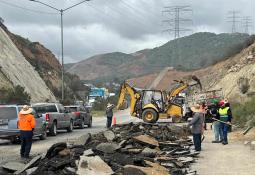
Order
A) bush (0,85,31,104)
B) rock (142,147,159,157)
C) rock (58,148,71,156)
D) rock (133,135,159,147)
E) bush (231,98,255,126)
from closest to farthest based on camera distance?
1. rock (58,148,71,156)
2. rock (142,147,159,157)
3. rock (133,135,159,147)
4. bush (231,98,255,126)
5. bush (0,85,31,104)

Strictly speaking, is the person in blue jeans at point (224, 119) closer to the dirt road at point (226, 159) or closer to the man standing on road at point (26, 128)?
the dirt road at point (226, 159)

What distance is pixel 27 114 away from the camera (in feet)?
60.7

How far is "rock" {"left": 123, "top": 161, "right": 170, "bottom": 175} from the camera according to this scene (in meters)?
12.9

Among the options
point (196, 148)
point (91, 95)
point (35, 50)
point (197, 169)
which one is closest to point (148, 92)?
point (196, 148)

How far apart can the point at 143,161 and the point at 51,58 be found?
9248 cm

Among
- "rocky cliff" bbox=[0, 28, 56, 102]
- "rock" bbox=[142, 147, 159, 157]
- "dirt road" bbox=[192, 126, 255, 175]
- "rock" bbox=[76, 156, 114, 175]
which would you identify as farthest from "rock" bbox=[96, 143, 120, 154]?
"rocky cliff" bbox=[0, 28, 56, 102]

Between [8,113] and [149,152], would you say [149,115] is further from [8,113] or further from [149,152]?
[149,152]

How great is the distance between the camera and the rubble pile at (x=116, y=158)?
13459 mm

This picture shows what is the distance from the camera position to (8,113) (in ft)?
80.3

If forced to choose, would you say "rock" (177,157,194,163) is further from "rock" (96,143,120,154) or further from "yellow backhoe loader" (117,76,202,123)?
"yellow backhoe loader" (117,76,202,123)

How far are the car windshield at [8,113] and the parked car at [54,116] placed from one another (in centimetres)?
407

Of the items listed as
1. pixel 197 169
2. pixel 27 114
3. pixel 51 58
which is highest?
pixel 51 58

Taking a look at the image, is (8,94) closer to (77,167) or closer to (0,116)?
(0,116)

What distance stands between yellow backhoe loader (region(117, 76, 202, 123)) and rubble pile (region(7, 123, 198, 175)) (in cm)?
1548
